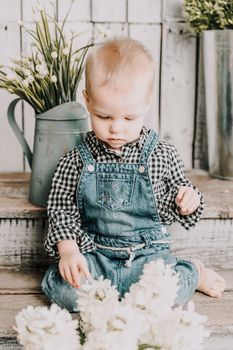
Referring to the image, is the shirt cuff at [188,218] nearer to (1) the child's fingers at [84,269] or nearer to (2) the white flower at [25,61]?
(1) the child's fingers at [84,269]

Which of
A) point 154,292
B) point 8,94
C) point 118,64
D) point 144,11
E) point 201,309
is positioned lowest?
point 201,309

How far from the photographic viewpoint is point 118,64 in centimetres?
137

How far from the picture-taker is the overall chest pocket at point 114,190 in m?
1.48

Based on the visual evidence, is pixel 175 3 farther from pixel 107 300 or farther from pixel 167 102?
pixel 107 300

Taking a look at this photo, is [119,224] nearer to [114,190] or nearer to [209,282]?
[114,190]

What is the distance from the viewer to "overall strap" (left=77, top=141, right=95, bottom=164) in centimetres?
150

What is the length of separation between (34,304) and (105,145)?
422mm

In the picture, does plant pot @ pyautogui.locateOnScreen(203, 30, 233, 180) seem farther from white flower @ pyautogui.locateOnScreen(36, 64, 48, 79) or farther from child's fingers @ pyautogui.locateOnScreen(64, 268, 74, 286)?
child's fingers @ pyautogui.locateOnScreen(64, 268, 74, 286)

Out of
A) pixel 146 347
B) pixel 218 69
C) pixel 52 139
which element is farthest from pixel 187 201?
pixel 218 69

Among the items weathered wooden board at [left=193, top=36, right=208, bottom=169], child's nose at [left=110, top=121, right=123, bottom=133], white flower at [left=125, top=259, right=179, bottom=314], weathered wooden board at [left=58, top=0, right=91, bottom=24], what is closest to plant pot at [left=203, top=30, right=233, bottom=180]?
weathered wooden board at [left=193, top=36, right=208, bottom=169]

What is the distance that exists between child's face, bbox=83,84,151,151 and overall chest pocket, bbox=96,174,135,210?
94 mm

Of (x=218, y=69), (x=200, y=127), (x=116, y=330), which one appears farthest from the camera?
(x=200, y=127)

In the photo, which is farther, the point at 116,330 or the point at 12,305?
the point at 12,305

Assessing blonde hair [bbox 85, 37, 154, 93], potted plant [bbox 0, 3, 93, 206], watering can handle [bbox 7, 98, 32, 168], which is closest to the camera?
blonde hair [bbox 85, 37, 154, 93]
